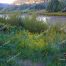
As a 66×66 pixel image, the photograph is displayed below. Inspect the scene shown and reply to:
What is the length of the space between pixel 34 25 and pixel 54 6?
13110 millimetres

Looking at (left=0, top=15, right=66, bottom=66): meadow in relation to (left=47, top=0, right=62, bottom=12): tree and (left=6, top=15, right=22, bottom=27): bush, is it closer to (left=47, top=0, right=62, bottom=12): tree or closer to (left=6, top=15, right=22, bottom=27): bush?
(left=6, top=15, right=22, bottom=27): bush

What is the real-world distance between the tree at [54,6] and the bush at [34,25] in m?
12.5

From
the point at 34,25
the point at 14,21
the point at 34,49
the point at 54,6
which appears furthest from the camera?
the point at 54,6

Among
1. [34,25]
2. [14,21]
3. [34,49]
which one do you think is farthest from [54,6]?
[34,49]

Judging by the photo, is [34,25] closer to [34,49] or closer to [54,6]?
[34,49]

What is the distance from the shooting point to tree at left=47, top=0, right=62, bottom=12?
79.1 ft

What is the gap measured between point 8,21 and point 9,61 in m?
5.05

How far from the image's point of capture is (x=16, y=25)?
11.9 meters

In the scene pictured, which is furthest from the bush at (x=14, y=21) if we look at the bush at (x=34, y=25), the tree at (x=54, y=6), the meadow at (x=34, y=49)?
the tree at (x=54, y=6)

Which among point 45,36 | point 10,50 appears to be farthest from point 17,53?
point 45,36

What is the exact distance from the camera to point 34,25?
11.4 m

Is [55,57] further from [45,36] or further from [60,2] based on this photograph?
[60,2]

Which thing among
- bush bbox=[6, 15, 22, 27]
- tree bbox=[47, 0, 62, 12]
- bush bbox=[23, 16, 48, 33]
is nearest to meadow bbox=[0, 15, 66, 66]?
bush bbox=[23, 16, 48, 33]

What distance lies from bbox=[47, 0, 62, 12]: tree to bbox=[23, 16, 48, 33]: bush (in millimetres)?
12547
